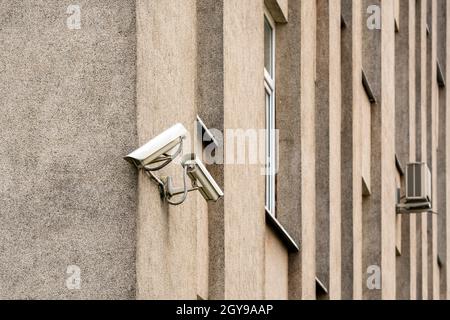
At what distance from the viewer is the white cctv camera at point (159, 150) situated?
10031 millimetres

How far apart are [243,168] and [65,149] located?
136 inches

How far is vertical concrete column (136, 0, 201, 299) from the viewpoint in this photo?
33.4 feet

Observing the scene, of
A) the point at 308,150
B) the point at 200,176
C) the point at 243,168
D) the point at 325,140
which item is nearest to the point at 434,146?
the point at 325,140

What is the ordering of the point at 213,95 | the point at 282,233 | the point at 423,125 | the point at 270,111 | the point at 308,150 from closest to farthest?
the point at 213,95 < the point at 282,233 < the point at 270,111 < the point at 308,150 < the point at 423,125

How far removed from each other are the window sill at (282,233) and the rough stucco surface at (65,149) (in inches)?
193

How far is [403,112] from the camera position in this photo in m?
27.5

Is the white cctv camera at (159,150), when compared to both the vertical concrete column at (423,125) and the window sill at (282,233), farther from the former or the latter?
the vertical concrete column at (423,125)

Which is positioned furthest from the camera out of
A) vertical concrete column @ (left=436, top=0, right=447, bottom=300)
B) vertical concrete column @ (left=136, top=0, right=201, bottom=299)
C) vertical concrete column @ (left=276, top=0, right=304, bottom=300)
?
vertical concrete column @ (left=436, top=0, right=447, bottom=300)

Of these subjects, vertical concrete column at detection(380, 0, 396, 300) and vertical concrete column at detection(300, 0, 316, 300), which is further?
vertical concrete column at detection(380, 0, 396, 300)

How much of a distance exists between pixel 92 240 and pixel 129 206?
0.91 feet

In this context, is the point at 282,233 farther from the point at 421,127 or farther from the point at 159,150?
the point at 421,127

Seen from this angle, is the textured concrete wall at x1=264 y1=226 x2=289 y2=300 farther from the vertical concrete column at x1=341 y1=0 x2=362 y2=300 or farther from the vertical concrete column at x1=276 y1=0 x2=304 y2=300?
the vertical concrete column at x1=341 y1=0 x2=362 y2=300

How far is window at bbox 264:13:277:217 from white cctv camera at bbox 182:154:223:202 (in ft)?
17.5

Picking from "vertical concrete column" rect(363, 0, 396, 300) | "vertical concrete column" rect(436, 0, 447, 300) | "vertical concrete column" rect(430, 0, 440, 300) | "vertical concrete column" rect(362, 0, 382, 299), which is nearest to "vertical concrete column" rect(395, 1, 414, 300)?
Result: "vertical concrete column" rect(363, 0, 396, 300)
